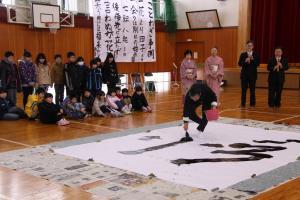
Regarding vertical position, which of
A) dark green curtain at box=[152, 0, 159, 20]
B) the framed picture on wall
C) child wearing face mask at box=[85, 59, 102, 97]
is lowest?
child wearing face mask at box=[85, 59, 102, 97]

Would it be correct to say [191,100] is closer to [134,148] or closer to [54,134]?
[134,148]

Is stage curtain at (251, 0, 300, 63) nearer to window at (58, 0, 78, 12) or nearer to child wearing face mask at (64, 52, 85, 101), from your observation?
window at (58, 0, 78, 12)

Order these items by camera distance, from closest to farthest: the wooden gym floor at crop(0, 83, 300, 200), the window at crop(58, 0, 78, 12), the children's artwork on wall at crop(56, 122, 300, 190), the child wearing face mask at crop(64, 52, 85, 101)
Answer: the wooden gym floor at crop(0, 83, 300, 200) → the children's artwork on wall at crop(56, 122, 300, 190) → the child wearing face mask at crop(64, 52, 85, 101) → the window at crop(58, 0, 78, 12)

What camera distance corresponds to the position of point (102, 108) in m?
8.12

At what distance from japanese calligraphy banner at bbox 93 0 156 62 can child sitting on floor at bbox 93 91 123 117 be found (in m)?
6.04

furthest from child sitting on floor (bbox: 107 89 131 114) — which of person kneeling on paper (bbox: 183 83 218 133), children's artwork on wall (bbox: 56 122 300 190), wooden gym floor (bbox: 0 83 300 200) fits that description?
person kneeling on paper (bbox: 183 83 218 133)

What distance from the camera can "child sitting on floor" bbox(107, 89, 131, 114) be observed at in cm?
823

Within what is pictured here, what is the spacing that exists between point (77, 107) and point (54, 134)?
154 cm

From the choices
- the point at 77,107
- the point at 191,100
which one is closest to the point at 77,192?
the point at 191,100

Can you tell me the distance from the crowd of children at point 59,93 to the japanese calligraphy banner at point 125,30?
516 centimetres

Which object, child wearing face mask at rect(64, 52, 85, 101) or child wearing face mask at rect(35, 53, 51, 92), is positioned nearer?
child wearing face mask at rect(64, 52, 85, 101)

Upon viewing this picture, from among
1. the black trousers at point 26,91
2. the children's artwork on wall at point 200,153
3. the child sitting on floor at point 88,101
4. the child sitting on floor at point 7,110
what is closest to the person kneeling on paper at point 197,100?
the children's artwork on wall at point 200,153

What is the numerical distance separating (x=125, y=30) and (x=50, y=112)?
7.98 meters

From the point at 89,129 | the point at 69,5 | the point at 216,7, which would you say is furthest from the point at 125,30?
the point at 89,129
